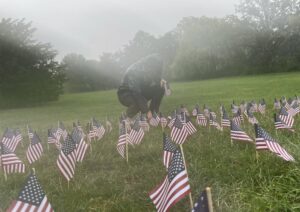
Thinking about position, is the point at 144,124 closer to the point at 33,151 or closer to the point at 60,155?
the point at 33,151

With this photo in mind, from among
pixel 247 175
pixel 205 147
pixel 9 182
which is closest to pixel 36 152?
pixel 9 182

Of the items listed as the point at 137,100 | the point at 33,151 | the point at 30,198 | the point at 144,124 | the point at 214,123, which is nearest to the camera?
the point at 30,198

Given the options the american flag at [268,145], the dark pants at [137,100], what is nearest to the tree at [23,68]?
the dark pants at [137,100]

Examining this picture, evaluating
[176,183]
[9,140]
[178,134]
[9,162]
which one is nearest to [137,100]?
[9,140]

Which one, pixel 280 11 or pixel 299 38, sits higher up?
pixel 280 11

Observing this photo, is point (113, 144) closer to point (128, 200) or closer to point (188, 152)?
point (188, 152)

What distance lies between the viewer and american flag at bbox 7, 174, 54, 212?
256 cm

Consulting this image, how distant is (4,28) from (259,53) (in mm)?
36703

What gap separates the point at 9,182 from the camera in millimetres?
4918

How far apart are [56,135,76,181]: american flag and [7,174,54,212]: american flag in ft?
5.63

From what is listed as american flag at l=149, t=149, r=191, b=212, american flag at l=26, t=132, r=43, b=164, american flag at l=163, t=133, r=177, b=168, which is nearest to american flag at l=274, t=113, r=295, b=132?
american flag at l=163, t=133, r=177, b=168

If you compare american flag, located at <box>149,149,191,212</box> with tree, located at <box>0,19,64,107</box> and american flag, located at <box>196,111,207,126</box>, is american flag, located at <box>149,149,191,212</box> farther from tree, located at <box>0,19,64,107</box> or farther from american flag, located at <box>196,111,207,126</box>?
tree, located at <box>0,19,64,107</box>

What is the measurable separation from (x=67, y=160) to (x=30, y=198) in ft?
6.07

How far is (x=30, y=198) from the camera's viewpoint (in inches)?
102
